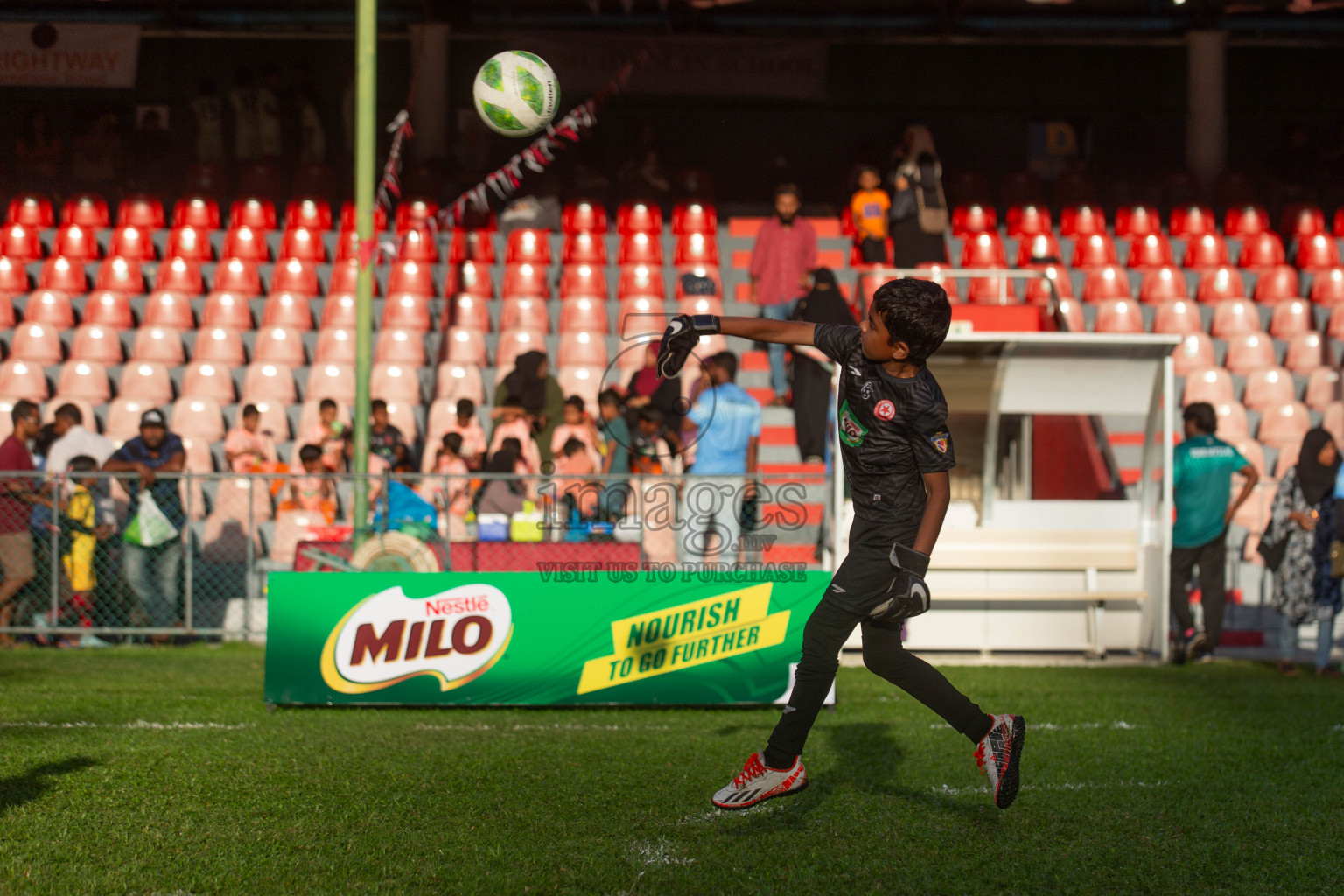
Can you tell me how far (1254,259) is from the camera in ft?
56.4

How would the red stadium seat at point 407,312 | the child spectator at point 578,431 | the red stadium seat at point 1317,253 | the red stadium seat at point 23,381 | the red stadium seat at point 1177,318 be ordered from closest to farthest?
the child spectator at point 578,431 → the red stadium seat at point 23,381 → the red stadium seat at point 407,312 → the red stadium seat at point 1177,318 → the red stadium seat at point 1317,253

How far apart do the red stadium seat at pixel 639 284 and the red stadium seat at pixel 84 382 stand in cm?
615

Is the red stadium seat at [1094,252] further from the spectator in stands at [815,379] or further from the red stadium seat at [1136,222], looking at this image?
the spectator in stands at [815,379]

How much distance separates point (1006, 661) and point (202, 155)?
1387cm

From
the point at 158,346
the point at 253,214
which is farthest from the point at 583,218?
the point at 158,346

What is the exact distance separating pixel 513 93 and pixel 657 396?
295 cm

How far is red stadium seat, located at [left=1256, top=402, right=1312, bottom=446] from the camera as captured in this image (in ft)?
45.5

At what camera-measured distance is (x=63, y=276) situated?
16.0 metres

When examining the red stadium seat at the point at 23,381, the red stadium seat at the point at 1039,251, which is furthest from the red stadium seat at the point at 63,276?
the red stadium seat at the point at 1039,251

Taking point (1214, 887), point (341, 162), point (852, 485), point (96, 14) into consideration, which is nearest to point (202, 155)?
point (341, 162)

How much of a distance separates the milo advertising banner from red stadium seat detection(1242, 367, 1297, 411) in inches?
358

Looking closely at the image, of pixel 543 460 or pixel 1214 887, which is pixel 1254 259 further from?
pixel 1214 887

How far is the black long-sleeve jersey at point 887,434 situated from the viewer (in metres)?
4.50

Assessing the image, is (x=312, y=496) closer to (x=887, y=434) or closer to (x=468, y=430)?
(x=468, y=430)
